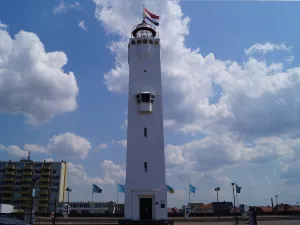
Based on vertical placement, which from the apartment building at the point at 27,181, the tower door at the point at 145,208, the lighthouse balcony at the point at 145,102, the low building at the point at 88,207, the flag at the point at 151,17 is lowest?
the low building at the point at 88,207

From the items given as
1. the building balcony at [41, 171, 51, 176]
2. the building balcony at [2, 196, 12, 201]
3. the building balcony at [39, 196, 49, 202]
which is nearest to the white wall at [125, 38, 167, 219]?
the building balcony at [39, 196, 49, 202]

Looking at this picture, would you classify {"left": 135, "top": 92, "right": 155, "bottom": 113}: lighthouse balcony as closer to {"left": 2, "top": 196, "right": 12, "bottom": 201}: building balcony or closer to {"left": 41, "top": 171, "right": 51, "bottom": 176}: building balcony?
{"left": 41, "top": 171, "right": 51, "bottom": 176}: building balcony

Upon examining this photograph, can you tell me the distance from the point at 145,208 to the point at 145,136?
740 cm

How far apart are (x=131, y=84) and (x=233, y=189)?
945 inches

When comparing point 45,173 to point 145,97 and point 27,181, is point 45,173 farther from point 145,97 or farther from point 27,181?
point 145,97

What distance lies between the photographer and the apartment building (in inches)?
3799

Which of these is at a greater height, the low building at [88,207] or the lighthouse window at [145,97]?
the lighthouse window at [145,97]

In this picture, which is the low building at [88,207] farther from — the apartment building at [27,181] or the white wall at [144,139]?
the white wall at [144,139]

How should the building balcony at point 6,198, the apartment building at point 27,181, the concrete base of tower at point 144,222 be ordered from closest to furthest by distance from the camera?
→ the concrete base of tower at point 144,222 < the apartment building at point 27,181 < the building balcony at point 6,198

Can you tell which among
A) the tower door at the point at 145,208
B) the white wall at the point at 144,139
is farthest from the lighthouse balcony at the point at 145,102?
the tower door at the point at 145,208

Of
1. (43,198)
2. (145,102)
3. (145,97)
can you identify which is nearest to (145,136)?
(145,102)

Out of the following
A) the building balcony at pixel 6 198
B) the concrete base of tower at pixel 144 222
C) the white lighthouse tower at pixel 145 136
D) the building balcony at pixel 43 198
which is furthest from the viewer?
the building balcony at pixel 6 198

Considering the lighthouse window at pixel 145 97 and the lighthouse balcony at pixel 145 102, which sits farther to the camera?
the lighthouse window at pixel 145 97

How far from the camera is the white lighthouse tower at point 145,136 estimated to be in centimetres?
3266
